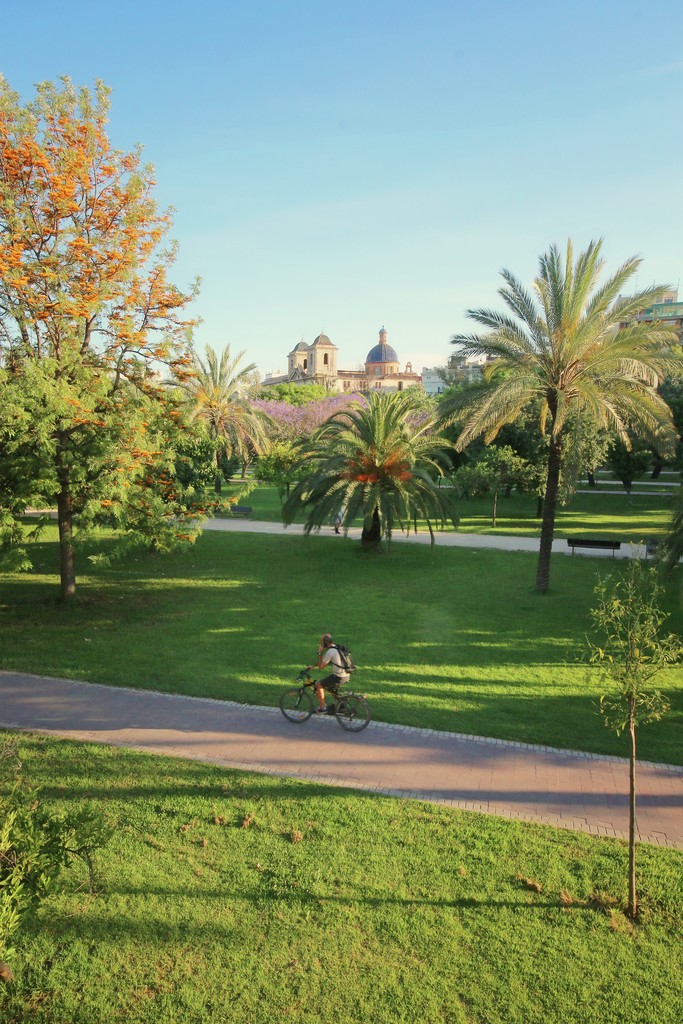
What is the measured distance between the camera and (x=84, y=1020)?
4.59 meters

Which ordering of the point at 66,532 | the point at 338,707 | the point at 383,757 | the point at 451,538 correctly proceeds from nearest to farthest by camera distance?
the point at 383,757 → the point at 338,707 → the point at 66,532 → the point at 451,538

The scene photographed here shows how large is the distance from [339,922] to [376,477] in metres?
15.1

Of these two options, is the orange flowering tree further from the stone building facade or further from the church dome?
the church dome

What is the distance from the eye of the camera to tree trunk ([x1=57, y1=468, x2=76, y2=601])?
12.5 metres

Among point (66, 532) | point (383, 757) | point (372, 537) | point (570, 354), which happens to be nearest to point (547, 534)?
point (570, 354)

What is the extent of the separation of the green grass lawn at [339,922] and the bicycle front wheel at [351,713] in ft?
5.59

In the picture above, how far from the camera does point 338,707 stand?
8984 millimetres

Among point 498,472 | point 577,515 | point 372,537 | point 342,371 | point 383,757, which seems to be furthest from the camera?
point 342,371

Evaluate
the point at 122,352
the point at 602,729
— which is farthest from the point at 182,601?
the point at 602,729

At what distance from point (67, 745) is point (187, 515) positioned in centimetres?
622

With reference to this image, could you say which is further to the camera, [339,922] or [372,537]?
[372,537]

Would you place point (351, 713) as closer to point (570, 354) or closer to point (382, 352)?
point (570, 354)

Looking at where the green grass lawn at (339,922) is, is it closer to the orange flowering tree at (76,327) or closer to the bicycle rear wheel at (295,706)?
the bicycle rear wheel at (295,706)

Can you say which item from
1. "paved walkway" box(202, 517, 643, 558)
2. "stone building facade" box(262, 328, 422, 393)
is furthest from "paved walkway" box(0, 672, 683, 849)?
"stone building facade" box(262, 328, 422, 393)
